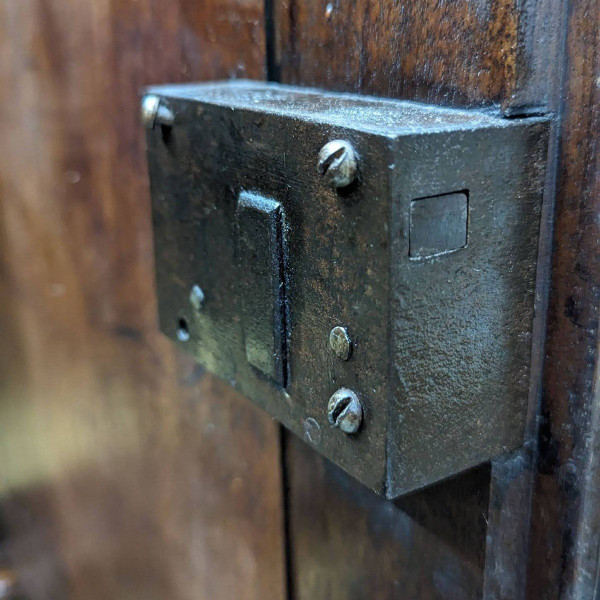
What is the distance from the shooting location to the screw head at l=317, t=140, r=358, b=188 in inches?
12.4

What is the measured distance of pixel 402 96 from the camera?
0.40 metres

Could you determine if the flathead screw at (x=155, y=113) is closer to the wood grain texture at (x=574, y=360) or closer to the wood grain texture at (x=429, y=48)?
the wood grain texture at (x=429, y=48)

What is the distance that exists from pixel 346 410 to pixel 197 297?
0.18m

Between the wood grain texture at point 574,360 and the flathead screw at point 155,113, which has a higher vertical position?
the flathead screw at point 155,113

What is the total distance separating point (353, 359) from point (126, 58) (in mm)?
443

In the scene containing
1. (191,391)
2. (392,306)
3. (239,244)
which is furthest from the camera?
(191,391)

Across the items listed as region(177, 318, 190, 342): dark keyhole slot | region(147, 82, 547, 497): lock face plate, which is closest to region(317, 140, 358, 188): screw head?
region(147, 82, 547, 497): lock face plate

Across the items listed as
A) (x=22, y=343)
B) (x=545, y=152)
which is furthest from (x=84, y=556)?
(x=545, y=152)

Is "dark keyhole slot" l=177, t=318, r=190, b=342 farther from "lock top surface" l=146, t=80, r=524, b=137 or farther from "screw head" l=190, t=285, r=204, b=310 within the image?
"lock top surface" l=146, t=80, r=524, b=137

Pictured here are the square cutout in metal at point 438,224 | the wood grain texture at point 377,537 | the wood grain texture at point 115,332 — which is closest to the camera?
the square cutout in metal at point 438,224

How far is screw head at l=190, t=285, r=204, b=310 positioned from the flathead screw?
0.36 feet

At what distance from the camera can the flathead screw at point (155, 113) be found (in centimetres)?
48

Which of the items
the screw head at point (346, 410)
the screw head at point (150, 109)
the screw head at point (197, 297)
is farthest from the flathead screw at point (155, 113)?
the screw head at point (346, 410)

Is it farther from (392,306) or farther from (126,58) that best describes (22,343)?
(392,306)
